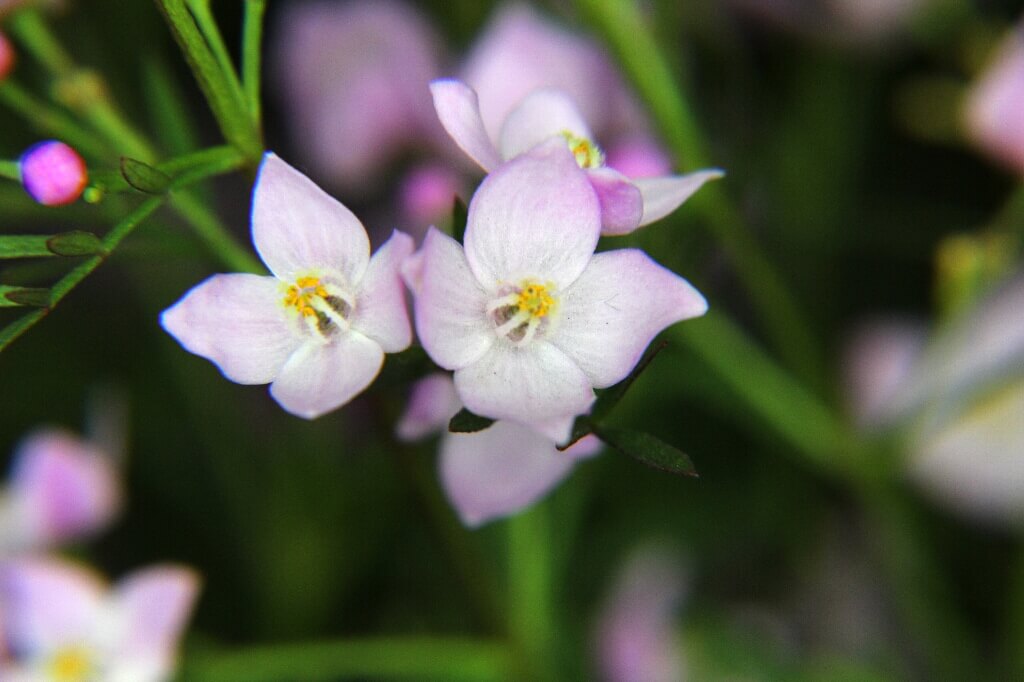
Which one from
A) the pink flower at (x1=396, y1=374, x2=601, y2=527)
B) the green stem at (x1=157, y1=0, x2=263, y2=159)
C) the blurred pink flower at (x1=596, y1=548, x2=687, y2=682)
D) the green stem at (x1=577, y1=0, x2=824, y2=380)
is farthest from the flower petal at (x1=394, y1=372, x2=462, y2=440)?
the blurred pink flower at (x1=596, y1=548, x2=687, y2=682)

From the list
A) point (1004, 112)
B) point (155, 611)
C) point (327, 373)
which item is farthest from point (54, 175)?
point (1004, 112)

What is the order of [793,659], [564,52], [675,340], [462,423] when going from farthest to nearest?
[793,659], [564,52], [675,340], [462,423]

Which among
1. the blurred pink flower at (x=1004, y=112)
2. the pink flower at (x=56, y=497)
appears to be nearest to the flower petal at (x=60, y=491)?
the pink flower at (x=56, y=497)

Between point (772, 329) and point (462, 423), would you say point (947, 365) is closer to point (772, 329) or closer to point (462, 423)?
point (772, 329)

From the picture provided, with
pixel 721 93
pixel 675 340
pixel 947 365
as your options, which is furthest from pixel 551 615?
pixel 721 93

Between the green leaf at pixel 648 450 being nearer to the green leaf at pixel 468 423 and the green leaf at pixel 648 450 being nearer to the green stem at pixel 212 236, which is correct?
the green leaf at pixel 468 423

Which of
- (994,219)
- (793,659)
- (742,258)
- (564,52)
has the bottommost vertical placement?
(793,659)
